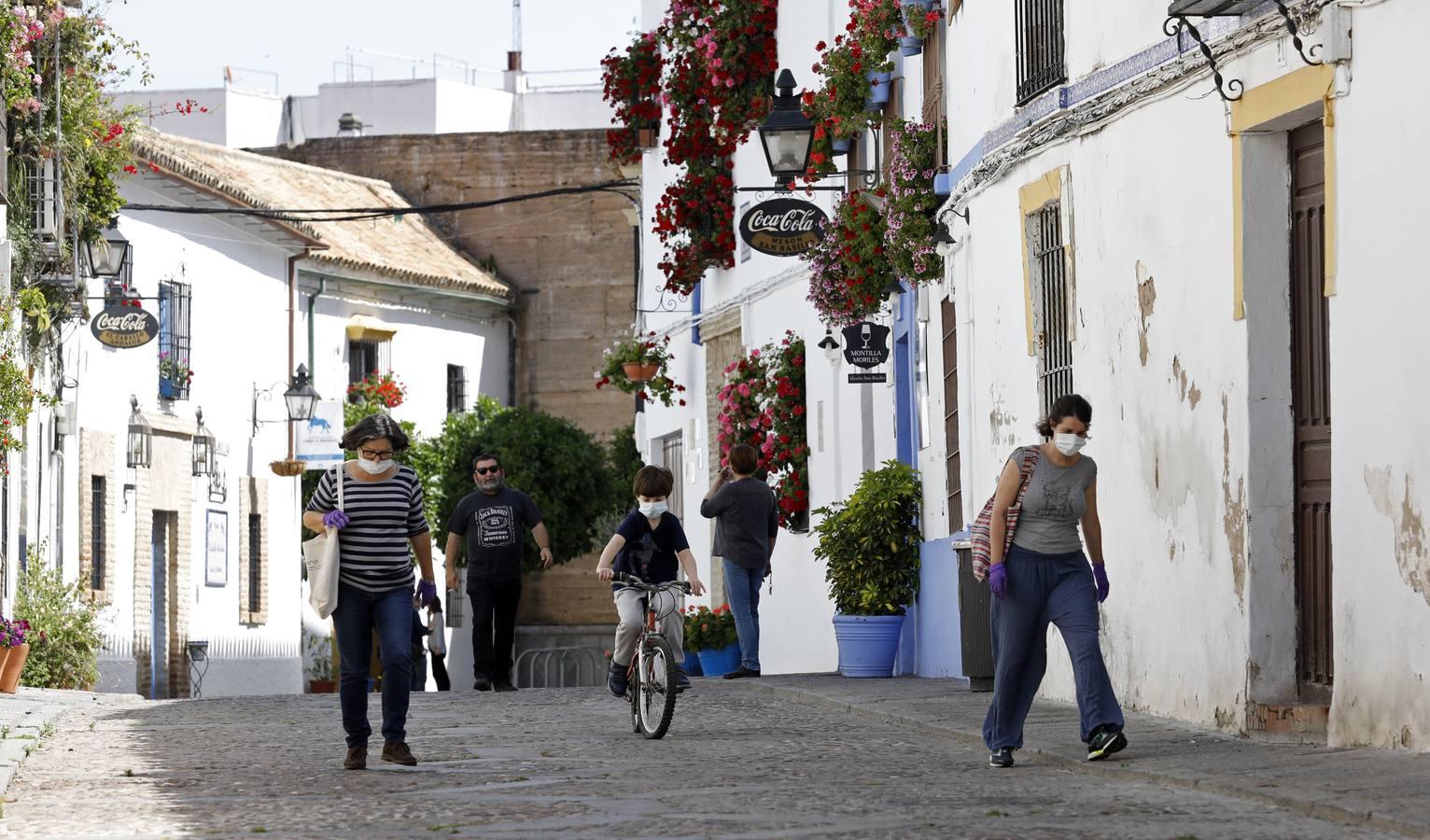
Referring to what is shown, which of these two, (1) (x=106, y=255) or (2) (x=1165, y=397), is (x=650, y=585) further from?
(1) (x=106, y=255)

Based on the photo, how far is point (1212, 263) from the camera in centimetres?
1280

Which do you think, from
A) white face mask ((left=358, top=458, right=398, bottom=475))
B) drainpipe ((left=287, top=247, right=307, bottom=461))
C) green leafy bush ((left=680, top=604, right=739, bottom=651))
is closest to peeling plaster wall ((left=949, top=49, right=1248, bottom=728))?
white face mask ((left=358, top=458, right=398, bottom=475))

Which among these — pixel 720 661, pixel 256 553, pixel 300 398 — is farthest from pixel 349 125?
pixel 720 661

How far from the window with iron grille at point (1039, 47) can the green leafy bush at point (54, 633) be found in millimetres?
11771

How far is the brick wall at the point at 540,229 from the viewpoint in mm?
49156

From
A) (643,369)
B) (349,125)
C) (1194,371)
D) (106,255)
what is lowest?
(1194,371)

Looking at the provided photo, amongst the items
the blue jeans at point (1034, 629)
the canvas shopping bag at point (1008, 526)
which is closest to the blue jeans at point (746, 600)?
the canvas shopping bag at point (1008, 526)

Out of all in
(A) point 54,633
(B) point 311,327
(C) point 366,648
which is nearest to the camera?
(C) point 366,648

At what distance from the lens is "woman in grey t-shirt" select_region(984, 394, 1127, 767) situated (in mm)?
11492

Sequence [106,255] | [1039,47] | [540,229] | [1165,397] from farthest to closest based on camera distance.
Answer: [540,229] → [106,255] → [1039,47] → [1165,397]

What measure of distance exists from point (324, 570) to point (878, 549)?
8.99 m

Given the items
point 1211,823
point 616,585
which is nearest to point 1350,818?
point 1211,823

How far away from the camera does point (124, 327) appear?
27922 millimetres

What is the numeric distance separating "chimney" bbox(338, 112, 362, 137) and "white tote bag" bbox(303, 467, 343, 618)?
43.7m
